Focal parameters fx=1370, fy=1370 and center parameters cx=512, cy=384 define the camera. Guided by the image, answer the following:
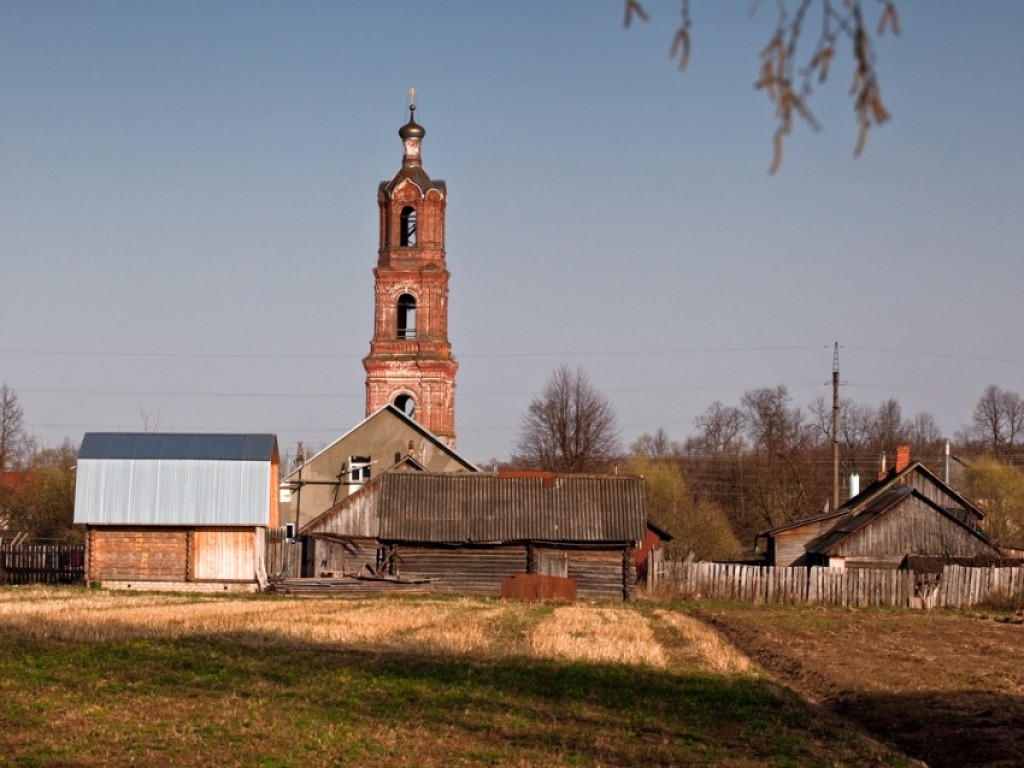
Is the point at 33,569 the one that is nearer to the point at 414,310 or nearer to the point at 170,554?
the point at 170,554

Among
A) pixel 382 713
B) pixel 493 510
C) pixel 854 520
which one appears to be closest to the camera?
pixel 382 713

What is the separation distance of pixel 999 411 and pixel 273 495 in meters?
102

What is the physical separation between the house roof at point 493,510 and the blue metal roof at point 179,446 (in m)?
3.10

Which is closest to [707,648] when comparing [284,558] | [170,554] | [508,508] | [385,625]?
[385,625]

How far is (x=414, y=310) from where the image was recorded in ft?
204

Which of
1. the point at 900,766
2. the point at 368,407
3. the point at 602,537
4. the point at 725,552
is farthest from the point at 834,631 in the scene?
the point at 725,552

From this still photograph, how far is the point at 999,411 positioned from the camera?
5108 inches

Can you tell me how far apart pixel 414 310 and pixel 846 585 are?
26791 millimetres

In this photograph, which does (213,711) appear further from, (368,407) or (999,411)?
(999,411)

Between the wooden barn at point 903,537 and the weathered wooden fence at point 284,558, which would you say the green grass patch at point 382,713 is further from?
the wooden barn at point 903,537

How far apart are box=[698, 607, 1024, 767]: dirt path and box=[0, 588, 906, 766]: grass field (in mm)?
748

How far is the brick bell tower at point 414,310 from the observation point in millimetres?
60938

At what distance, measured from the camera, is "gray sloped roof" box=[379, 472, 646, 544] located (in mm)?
41969

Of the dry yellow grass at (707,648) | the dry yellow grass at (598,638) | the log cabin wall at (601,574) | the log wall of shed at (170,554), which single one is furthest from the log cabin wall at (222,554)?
the dry yellow grass at (707,648)
